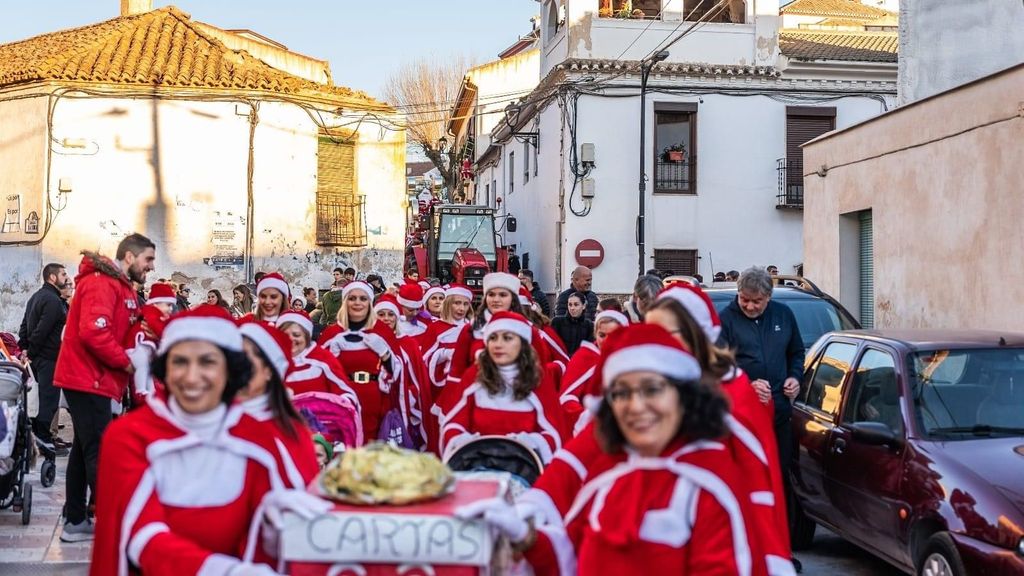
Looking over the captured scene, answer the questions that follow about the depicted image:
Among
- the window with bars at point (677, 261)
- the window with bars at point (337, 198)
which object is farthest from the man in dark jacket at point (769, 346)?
the window with bars at point (677, 261)

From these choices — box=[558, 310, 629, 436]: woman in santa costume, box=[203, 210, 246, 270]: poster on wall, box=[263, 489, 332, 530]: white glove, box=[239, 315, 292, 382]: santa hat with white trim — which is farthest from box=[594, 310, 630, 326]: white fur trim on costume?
box=[203, 210, 246, 270]: poster on wall

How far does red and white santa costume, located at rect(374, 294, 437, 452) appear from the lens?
8742 millimetres

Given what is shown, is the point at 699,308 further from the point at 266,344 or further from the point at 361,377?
the point at 361,377

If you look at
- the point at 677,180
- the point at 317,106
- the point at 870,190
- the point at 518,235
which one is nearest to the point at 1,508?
the point at 870,190

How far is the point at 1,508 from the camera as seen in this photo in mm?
9172

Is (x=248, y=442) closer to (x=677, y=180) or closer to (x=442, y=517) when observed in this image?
(x=442, y=517)

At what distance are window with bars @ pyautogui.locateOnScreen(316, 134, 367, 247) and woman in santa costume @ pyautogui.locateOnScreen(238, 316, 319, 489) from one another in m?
21.0

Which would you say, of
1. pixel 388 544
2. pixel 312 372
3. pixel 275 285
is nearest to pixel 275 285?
pixel 275 285

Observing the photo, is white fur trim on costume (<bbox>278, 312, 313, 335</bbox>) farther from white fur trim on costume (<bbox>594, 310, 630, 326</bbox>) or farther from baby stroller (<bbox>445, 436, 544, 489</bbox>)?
baby stroller (<bbox>445, 436, 544, 489</bbox>)

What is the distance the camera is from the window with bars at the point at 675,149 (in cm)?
2908

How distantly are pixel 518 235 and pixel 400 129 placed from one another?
1257 cm

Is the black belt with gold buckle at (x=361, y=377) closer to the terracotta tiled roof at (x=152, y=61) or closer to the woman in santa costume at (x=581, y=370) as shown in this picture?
the woman in santa costume at (x=581, y=370)

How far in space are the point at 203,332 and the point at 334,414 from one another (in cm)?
330

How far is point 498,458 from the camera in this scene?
18.1ft
